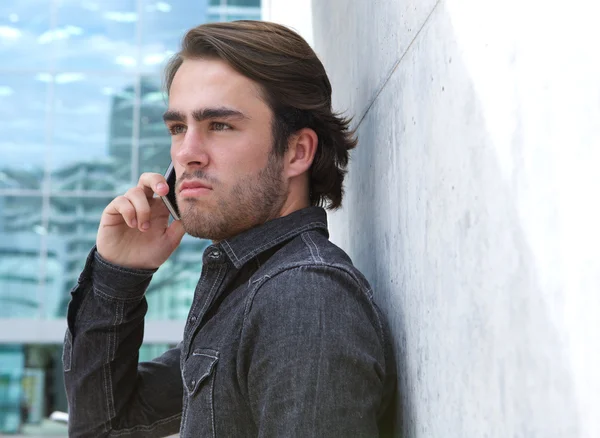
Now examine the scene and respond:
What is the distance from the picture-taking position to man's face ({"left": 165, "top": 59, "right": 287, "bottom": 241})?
1903mm

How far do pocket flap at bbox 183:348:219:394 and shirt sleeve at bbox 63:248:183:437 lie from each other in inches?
24.4

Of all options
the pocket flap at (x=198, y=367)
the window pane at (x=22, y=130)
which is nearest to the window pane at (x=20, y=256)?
the window pane at (x=22, y=130)

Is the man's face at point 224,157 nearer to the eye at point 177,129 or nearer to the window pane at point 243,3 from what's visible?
the eye at point 177,129

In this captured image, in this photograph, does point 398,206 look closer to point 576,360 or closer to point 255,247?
point 255,247

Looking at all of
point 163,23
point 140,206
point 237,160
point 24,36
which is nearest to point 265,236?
point 237,160

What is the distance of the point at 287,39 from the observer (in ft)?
6.86

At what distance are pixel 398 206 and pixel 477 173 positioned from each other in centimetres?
54

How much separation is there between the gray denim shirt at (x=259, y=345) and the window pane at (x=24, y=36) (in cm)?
1083

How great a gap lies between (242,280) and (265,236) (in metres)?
0.12

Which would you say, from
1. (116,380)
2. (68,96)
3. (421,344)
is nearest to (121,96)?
(68,96)

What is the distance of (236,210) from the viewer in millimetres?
1898

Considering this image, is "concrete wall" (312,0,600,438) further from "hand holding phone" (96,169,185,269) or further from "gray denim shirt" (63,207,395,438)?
"hand holding phone" (96,169,185,269)

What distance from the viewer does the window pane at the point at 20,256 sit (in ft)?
38.8

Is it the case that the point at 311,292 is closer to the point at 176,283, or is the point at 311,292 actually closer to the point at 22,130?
the point at 176,283
